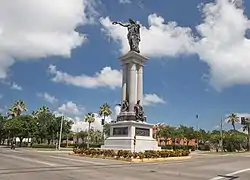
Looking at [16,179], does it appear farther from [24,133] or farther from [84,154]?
[24,133]

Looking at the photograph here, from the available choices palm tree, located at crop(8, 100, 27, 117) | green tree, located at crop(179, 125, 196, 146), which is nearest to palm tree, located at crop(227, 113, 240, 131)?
green tree, located at crop(179, 125, 196, 146)

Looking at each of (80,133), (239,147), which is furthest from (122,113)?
(80,133)

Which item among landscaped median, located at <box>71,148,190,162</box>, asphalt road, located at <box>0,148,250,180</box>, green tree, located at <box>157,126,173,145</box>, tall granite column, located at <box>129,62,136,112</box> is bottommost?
asphalt road, located at <box>0,148,250,180</box>

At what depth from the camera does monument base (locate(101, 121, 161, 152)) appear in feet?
112

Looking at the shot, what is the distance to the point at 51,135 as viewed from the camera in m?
84.1

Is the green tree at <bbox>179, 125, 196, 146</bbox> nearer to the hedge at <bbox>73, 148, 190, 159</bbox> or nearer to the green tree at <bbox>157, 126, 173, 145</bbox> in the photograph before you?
the green tree at <bbox>157, 126, 173, 145</bbox>

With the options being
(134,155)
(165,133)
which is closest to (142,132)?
(134,155)

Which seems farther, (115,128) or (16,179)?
(115,128)

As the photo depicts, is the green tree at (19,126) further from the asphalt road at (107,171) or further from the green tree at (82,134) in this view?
the green tree at (82,134)

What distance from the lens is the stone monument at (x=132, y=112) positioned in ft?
114

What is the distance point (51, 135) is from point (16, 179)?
239ft

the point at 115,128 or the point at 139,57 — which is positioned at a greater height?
the point at 139,57

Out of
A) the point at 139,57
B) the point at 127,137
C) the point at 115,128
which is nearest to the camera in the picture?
the point at 127,137

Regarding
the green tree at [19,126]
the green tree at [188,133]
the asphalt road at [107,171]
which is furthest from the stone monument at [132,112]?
the green tree at [188,133]
